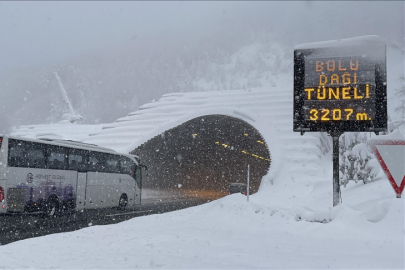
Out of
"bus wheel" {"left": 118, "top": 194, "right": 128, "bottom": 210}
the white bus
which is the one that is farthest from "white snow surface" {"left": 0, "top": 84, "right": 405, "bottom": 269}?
"bus wheel" {"left": 118, "top": 194, "right": 128, "bottom": 210}

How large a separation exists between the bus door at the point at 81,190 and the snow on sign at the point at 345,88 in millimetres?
11073

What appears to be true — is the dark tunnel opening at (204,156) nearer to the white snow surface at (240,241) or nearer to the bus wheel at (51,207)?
the bus wheel at (51,207)

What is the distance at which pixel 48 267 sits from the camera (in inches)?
255

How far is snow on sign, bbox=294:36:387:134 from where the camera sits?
1285 centimetres

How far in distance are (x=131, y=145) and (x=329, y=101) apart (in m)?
33.0

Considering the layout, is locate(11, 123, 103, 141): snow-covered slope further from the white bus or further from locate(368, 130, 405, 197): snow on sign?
locate(368, 130, 405, 197): snow on sign

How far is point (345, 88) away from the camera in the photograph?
1294cm

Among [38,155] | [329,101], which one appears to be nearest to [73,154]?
[38,155]

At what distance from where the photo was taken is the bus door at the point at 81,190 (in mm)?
19359

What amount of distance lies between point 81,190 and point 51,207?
2278 millimetres

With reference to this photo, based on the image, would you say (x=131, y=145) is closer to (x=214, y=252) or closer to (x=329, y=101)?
(x=329, y=101)

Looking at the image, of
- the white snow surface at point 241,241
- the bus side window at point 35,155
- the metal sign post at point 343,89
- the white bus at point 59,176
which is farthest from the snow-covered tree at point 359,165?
the bus side window at point 35,155

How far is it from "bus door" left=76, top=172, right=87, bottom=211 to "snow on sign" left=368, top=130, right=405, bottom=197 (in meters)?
15.1

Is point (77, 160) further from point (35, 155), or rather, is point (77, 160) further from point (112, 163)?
point (112, 163)
